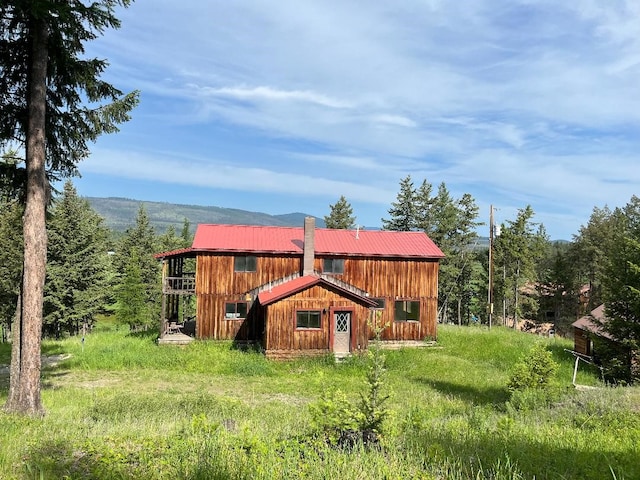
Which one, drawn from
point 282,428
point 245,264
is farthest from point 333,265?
point 282,428

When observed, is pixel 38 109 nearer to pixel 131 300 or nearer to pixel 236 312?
pixel 236 312

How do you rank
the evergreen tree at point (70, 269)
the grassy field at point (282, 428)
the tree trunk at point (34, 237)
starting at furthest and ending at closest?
1. the evergreen tree at point (70, 269)
2. the tree trunk at point (34, 237)
3. the grassy field at point (282, 428)

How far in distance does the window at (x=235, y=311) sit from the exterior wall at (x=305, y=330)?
3331mm

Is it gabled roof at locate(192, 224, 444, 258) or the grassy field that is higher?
gabled roof at locate(192, 224, 444, 258)

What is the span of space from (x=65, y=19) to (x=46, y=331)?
39782mm

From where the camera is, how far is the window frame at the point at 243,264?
28094 millimetres

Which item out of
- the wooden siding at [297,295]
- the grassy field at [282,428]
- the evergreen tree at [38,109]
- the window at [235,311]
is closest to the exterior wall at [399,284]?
the wooden siding at [297,295]

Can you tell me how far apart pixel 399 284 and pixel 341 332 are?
19.8 feet

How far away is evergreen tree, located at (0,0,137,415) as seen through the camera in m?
11.3

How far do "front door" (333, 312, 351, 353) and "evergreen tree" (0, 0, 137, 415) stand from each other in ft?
53.5

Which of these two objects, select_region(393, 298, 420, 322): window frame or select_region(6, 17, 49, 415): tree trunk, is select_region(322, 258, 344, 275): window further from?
select_region(6, 17, 49, 415): tree trunk

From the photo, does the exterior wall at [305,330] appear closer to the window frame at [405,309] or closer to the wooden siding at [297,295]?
the wooden siding at [297,295]

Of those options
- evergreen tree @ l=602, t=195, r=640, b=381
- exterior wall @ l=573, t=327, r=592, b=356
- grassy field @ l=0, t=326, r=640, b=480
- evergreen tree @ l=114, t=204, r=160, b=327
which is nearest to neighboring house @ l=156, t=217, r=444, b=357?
grassy field @ l=0, t=326, r=640, b=480

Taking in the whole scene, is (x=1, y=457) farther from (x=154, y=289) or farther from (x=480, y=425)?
(x=154, y=289)
